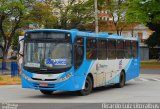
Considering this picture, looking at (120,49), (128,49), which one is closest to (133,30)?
(128,49)

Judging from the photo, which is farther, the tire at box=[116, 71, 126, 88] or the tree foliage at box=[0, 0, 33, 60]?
the tree foliage at box=[0, 0, 33, 60]

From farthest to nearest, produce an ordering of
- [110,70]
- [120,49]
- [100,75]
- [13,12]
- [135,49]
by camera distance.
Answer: [13,12] < [135,49] < [120,49] < [110,70] < [100,75]

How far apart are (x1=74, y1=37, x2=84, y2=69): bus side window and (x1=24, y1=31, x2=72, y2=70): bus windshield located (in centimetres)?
32

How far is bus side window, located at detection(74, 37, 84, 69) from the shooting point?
20125 mm

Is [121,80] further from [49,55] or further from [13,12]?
[13,12]

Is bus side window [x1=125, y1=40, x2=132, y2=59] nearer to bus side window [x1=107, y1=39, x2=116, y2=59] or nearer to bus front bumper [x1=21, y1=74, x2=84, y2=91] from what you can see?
bus side window [x1=107, y1=39, x2=116, y2=59]

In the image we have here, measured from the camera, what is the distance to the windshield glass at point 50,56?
19688mm

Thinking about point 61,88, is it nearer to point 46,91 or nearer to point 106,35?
point 46,91

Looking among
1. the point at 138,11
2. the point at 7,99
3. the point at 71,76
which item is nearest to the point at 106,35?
the point at 71,76

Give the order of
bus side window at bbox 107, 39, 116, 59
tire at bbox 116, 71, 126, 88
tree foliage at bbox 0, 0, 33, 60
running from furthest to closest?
tree foliage at bbox 0, 0, 33, 60 < tire at bbox 116, 71, 126, 88 < bus side window at bbox 107, 39, 116, 59

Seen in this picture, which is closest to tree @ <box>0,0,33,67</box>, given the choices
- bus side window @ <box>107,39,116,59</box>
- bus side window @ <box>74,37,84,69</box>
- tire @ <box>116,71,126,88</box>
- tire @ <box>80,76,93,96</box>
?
tire @ <box>116,71,126,88</box>

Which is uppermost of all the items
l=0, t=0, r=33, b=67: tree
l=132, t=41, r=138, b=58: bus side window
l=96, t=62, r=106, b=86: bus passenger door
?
l=0, t=0, r=33, b=67: tree

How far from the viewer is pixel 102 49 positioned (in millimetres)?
23094

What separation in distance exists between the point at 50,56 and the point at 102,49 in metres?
4.01
